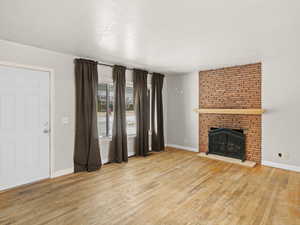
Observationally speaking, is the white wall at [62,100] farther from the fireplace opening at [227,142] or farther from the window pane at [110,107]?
the fireplace opening at [227,142]

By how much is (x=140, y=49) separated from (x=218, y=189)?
2.81 m

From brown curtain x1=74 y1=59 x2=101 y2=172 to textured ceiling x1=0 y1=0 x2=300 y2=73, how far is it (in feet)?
1.23

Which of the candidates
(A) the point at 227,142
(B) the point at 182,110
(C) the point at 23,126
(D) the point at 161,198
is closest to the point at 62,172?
(C) the point at 23,126

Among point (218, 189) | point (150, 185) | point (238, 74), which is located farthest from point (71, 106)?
point (238, 74)

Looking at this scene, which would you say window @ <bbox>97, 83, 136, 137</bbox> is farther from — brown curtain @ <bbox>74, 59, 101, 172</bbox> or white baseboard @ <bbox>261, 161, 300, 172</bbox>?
white baseboard @ <bbox>261, 161, 300, 172</bbox>

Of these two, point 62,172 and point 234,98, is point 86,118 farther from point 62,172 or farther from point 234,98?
point 234,98

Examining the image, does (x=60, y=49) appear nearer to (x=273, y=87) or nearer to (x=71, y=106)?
(x=71, y=106)

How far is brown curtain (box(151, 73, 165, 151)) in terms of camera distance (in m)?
5.59

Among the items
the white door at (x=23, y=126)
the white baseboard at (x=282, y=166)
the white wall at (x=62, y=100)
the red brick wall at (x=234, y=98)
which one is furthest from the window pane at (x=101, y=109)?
the white baseboard at (x=282, y=166)

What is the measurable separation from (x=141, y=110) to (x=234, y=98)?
250 centimetres

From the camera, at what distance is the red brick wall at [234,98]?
434 cm

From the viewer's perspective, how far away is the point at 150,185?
3.17m

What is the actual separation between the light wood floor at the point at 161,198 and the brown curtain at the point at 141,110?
1.13 metres

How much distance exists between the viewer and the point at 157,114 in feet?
18.6
